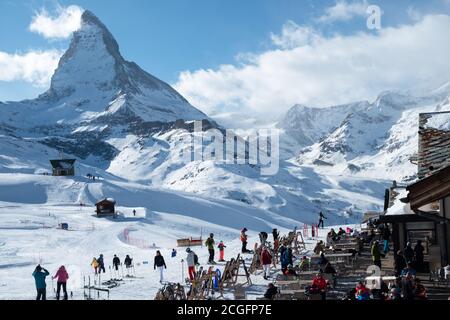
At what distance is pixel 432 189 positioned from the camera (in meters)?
9.55

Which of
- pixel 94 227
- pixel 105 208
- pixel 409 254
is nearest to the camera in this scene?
pixel 409 254

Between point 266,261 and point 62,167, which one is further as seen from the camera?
point 62,167

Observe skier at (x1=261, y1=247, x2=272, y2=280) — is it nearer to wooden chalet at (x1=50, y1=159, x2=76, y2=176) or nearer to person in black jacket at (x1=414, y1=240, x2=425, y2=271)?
person in black jacket at (x1=414, y1=240, x2=425, y2=271)

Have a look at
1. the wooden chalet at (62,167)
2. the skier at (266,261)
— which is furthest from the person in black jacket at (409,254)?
the wooden chalet at (62,167)

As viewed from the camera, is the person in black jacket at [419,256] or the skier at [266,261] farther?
the skier at [266,261]

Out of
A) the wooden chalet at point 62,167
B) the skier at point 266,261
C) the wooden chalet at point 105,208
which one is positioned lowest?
the skier at point 266,261

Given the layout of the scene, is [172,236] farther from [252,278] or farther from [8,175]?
[8,175]

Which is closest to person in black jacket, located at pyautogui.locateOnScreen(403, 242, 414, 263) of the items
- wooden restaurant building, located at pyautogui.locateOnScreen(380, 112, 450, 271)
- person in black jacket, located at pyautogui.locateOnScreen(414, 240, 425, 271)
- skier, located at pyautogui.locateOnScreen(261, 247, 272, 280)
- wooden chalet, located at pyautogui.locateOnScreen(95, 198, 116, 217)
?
person in black jacket, located at pyautogui.locateOnScreen(414, 240, 425, 271)

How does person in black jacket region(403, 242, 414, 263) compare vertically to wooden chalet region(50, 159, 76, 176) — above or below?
below

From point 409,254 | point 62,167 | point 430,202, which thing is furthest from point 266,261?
point 62,167

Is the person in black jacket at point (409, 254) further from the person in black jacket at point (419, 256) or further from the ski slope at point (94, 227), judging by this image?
the ski slope at point (94, 227)

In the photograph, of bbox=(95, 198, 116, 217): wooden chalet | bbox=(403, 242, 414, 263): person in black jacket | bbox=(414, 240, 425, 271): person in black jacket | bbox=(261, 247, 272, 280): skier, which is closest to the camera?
bbox=(403, 242, 414, 263): person in black jacket

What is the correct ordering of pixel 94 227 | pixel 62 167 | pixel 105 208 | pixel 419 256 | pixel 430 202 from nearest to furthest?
pixel 430 202 → pixel 419 256 → pixel 94 227 → pixel 105 208 → pixel 62 167

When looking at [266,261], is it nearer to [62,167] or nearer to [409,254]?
[409,254]
